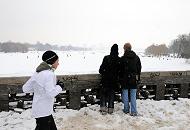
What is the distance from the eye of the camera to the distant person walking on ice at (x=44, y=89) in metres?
5.06

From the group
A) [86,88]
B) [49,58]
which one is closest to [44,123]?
[49,58]

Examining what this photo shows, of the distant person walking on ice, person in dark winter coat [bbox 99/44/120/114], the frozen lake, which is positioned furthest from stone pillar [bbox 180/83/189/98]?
the frozen lake

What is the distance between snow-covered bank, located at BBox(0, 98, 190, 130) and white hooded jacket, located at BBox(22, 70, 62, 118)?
246 centimetres

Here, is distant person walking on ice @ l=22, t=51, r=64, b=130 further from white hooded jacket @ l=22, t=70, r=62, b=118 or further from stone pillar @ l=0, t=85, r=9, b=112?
stone pillar @ l=0, t=85, r=9, b=112

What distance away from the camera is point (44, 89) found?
16.9 feet

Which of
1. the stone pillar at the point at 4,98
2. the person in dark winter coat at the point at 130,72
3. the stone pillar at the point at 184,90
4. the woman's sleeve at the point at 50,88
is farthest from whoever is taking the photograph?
the stone pillar at the point at 184,90

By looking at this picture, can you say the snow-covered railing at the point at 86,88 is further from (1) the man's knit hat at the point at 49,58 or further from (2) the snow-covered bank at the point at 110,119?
(1) the man's knit hat at the point at 49,58

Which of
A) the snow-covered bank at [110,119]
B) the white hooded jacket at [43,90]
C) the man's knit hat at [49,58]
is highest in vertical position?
the man's knit hat at [49,58]

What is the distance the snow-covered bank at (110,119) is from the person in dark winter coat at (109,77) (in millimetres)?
259

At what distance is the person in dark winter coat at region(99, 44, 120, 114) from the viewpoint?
8.65 m

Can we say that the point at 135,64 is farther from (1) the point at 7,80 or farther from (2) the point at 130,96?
(1) the point at 7,80

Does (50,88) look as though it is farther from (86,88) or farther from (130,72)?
(86,88)

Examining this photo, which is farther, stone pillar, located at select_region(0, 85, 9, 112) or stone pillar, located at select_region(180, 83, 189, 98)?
stone pillar, located at select_region(180, 83, 189, 98)

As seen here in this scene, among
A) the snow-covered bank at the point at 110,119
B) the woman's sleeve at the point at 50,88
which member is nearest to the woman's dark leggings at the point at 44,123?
the woman's sleeve at the point at 50,88
